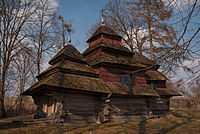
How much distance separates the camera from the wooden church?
10.4m

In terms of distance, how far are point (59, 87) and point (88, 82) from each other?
7.98ft

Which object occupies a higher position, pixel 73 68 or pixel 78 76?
pixel 73 68

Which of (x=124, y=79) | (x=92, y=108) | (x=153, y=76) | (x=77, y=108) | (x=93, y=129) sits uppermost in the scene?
(x=153, y=76)

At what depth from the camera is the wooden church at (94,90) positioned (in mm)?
10352

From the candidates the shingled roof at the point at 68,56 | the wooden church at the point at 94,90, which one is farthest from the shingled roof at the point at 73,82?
the shingled roof at the point at 68,56

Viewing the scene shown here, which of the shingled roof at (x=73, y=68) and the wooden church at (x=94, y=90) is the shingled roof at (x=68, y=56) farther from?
the shingled roof at (x=73, y=68)

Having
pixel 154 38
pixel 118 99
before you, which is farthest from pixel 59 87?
pixel 154 38

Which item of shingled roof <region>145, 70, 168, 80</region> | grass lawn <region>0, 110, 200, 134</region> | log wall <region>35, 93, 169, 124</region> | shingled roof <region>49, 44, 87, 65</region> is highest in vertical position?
shingled roof <region>49, 44, 87, 65</region>

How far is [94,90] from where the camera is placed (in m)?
10.8

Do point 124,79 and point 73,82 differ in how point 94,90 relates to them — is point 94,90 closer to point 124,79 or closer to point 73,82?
point 73,82

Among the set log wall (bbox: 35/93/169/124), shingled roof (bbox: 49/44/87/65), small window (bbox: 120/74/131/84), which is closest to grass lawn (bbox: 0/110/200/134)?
log wall (bbox: 35/93/169/124)

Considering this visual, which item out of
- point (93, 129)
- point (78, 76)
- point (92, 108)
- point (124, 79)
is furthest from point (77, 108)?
point (124, 79)

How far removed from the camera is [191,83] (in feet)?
14.3

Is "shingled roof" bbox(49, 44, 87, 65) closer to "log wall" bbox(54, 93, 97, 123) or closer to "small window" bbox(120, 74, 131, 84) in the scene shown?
"log wall" bbox(54, 93, 97, 123)
